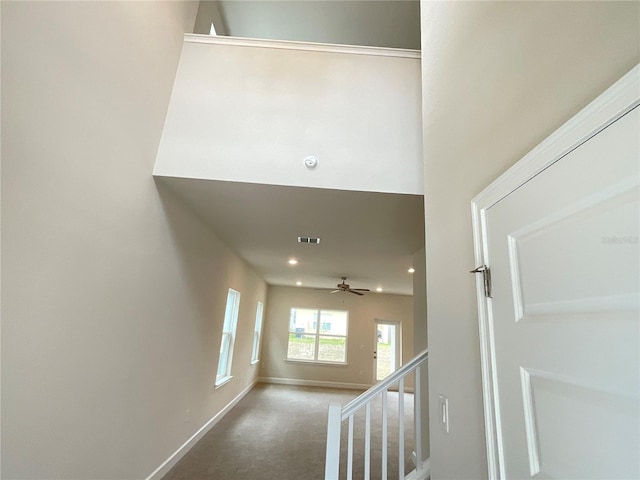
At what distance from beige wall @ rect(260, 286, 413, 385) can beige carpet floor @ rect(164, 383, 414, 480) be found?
6.78 ft

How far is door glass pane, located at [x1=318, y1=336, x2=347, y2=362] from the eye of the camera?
28.5ft

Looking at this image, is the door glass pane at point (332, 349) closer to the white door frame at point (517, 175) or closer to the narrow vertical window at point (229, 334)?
the narrow vertical window at point (229, 334)

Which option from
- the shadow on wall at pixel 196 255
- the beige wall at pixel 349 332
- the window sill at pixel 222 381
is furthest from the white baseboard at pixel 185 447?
the beige wall at pixel 349 332

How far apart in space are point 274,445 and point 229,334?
1.97m

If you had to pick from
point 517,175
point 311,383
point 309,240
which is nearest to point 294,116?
point 309,240

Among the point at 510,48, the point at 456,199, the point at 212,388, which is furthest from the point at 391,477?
the point at 510,48

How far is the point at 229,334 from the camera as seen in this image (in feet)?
17.7

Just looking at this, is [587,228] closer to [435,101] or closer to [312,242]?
[435,101]

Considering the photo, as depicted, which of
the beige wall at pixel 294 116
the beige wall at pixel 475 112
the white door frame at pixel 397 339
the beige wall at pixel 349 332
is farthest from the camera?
the white door frame at pixel 397 339

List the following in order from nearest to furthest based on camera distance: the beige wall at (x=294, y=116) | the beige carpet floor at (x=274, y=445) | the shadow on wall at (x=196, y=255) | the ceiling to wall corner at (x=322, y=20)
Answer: the beige wall at (x=294, y=116) → the shadow on wall at (x=196, y=255) → the beige carpet floor at (x=274, y=445) → the ceiling to wall corner at (x=322, y=20)

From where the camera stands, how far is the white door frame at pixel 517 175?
25.5 inches

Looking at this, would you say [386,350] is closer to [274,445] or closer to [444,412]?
[274,445]

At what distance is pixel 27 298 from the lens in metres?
1.46

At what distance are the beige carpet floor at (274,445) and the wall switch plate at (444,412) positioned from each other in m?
2.48
